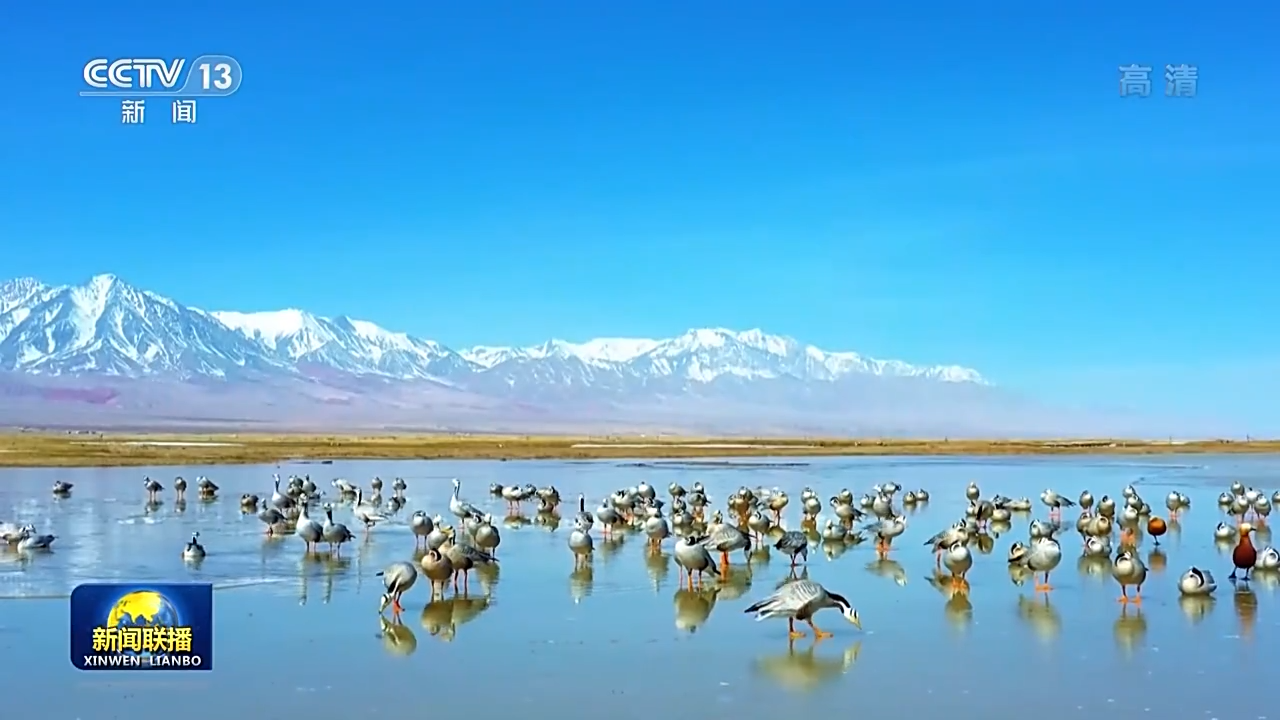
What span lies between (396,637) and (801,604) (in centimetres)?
427

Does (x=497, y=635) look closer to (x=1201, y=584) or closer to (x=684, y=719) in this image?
(x=684, y=719)

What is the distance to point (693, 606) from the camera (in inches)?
599

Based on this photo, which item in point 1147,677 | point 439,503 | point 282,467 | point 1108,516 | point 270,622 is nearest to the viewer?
point 1147,677

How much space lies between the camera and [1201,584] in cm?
1548

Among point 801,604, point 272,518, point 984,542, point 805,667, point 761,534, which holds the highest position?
point 272,518

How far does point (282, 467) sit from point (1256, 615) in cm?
4067

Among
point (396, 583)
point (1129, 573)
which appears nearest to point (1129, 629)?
point (1129, 573)

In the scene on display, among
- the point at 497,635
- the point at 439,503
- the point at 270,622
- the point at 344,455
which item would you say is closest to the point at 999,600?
the point at 497,635

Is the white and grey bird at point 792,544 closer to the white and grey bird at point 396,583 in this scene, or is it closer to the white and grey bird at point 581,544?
the white and grey bird at point 581,544

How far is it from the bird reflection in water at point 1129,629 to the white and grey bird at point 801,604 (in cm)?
271

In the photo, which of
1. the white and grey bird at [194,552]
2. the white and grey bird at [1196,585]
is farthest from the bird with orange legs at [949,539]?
the white and grey bird at [194,552]

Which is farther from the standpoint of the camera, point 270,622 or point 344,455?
point 344,455

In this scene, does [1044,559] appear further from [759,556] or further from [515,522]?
[515,522]

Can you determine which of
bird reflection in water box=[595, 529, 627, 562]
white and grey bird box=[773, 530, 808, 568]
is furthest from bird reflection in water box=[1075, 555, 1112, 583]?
bird reflection in water box=[595, 529, 627, 562]
